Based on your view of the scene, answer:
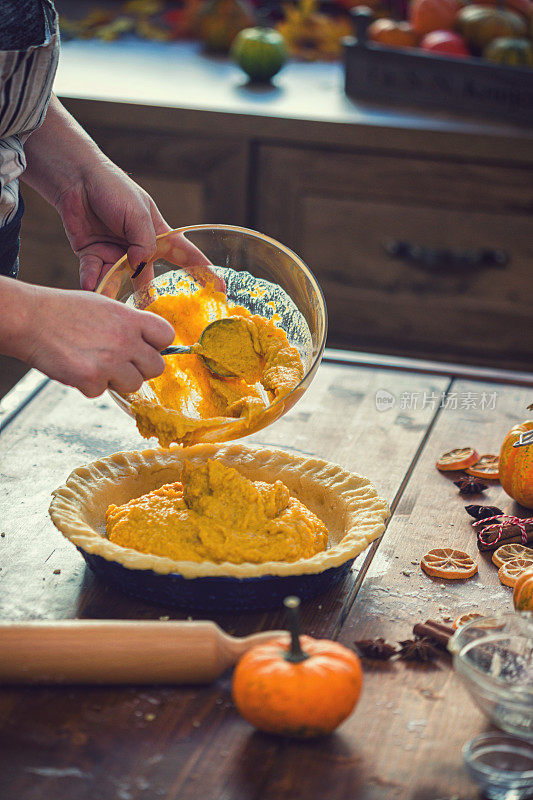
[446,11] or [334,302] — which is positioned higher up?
[446,11]

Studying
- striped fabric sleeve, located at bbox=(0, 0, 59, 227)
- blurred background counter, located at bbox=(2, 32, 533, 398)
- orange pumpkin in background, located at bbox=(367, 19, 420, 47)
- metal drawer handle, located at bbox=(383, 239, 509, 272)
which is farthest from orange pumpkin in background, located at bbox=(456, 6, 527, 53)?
striped fabric sleeve, located at bbox=(0, 0, 59, 227)

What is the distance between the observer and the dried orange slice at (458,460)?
5.08ft

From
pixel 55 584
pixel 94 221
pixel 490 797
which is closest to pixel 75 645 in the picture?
pixel 55 584

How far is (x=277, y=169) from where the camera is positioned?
9.29 feet

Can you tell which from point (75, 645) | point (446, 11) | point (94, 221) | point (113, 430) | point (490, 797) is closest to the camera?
point (490, 797)

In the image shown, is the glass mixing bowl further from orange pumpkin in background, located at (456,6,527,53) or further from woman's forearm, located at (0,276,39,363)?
orange pumpkin in background, located at (456,6,527,53)

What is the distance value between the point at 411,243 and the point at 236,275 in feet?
5.06

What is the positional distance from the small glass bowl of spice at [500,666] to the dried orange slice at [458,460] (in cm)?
54

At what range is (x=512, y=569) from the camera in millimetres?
1264

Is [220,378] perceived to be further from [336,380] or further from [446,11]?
[446,11]

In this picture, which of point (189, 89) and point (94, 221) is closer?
point (94, 221)

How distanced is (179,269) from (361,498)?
0.43m

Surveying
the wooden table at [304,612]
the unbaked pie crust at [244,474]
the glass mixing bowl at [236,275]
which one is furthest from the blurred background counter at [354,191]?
the unbaked pie crust at [244,474]

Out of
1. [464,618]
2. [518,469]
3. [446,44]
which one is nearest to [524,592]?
[464,618]
